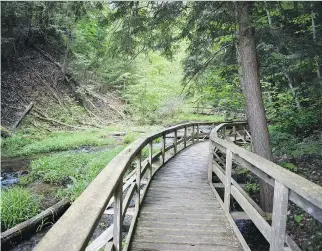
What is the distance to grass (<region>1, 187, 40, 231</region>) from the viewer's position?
260 inches

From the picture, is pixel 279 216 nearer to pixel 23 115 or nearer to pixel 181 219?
pixel 181 219

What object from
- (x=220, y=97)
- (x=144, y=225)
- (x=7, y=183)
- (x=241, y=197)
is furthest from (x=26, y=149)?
(x=241, y=197)

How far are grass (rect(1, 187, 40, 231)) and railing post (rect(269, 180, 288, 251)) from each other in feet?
19.8

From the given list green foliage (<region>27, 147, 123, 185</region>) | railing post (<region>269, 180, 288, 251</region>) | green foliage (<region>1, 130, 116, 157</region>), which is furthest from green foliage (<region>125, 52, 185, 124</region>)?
railing post (<region>269, 180, 288, 251</region>)

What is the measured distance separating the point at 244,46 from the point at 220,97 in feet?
27.5

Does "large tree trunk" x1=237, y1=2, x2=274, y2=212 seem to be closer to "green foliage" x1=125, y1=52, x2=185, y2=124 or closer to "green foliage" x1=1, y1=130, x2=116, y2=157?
"green foliage" x1=1, y1=130, x2=116, y2=157

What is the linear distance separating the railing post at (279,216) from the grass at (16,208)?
604 centimetres

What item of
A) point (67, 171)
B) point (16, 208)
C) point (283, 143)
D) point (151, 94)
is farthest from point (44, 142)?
point (151, 94)

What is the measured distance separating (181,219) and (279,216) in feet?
7.23

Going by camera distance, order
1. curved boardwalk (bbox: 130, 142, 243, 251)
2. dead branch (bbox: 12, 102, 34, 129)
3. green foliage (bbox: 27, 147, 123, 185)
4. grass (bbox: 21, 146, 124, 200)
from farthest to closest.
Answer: dead branch (bbox: 12, 102, 34, 129) → green foliage (bbox: 27, 147, 123, 185) → grass (bbox: 21, 146, 124, 200) → curved boardwalk (bbox: 130, 142, 243, 251)

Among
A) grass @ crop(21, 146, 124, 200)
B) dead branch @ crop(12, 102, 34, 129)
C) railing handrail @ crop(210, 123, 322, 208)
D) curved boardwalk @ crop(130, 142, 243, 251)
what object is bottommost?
grass @ crop(21, 146, 124, 200)

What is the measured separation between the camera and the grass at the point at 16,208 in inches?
260

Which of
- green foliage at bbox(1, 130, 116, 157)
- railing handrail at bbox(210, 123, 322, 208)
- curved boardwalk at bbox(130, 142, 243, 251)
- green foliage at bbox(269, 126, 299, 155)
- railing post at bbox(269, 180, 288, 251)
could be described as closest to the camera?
railing handrail at bbox(210, 123, 322, 208)

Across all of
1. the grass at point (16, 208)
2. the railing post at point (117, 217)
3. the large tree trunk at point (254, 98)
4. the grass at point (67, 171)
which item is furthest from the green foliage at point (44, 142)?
the railing post at point (117, 217)
